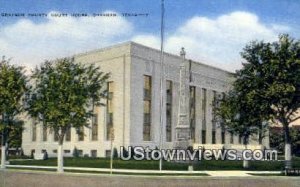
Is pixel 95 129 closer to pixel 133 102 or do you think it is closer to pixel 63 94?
pixel 133 102

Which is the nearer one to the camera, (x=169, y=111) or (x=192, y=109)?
(x=169, y=111)

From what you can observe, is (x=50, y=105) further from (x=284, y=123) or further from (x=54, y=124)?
(x=284, y=123)

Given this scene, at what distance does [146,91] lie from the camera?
2368 inches

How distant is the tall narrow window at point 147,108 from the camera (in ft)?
195

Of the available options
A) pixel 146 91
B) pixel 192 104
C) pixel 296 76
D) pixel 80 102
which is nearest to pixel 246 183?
pixel 296 76

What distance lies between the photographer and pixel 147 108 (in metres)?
60.2

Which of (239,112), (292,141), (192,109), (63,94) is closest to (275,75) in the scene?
(239,112)

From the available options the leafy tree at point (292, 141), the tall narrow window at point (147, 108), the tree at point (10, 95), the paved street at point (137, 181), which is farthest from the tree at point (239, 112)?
the leafy tree at point (292, 141)

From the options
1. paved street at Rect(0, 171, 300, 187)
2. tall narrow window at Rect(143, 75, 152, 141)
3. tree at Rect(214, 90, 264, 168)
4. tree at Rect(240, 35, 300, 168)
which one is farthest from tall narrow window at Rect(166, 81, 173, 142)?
paved street at Rect(0, 171, 300, 187)

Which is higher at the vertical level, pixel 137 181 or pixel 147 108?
pixel 147 108

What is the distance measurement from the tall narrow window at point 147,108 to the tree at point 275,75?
2776cm

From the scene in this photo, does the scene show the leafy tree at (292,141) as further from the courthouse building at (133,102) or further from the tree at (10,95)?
the tree at (10,95)

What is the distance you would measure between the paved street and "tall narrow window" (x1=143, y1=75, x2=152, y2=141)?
3590 centimetres

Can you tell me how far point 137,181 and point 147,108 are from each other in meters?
38.9
